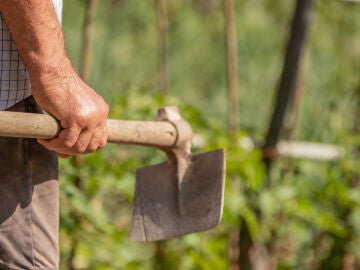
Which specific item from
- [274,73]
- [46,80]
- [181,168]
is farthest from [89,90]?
[274,73]

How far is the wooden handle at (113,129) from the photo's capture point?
80.8 inches

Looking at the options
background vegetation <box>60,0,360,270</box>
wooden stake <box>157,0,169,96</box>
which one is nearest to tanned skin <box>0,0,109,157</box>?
background vegetation <box>60,0,360,270</box>

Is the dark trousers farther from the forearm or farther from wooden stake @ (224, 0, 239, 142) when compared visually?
wooden stake @ (224, 0, 239, 142)

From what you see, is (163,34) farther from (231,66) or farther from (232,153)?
(232,153)

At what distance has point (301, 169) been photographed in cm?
422

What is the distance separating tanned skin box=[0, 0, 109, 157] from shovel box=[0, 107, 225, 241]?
0.31m

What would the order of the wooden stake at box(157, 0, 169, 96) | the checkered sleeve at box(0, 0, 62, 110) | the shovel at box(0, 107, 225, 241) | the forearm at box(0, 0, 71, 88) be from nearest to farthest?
the forearm at box(0, 0, 71, 88), the checkered sleeve at box(0, 0, 62, 110), the shovel at box(0, 107, 225, 241), the wooden stake at box(157, 0, 169, 96)

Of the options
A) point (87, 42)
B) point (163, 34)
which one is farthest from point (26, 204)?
point (163, 34)

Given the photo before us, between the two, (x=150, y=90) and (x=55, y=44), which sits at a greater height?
(x=55, y=44)

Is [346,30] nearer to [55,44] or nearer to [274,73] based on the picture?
[274,73]

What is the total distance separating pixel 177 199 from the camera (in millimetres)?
2648

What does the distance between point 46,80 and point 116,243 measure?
1.46 m

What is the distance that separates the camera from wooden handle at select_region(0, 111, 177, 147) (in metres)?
2.05

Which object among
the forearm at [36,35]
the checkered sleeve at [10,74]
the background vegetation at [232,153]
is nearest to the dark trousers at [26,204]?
the checkered sleeve at [10,74]
